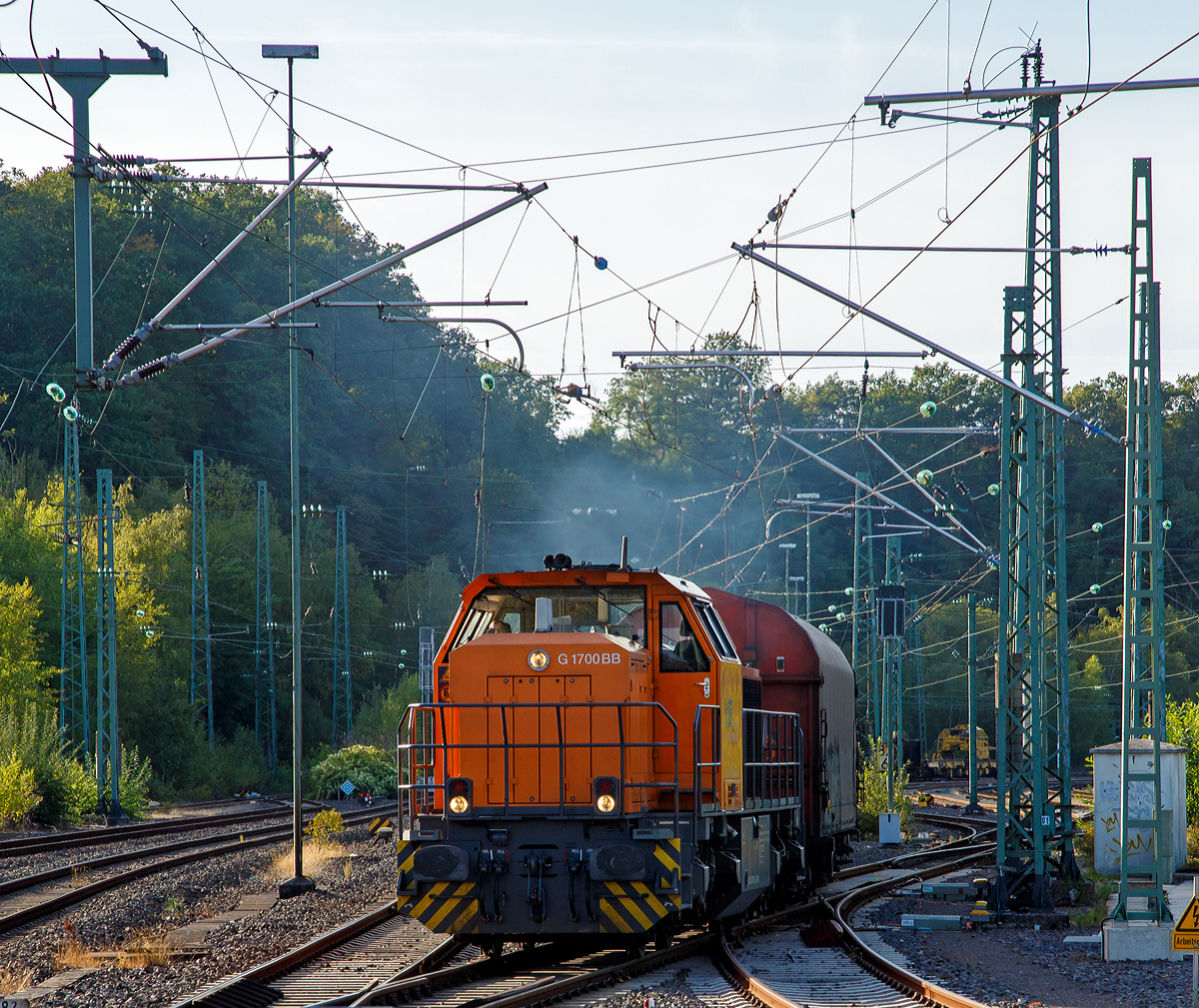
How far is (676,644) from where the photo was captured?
12.0 m

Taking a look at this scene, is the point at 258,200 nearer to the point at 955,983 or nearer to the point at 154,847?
the point at 154,847

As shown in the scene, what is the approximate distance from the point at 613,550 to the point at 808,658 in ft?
146

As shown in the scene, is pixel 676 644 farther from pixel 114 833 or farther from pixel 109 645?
pixel 109 645

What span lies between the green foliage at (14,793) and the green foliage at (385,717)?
21027 millimetres

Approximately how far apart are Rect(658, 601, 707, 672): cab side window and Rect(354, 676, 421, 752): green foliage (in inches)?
1525

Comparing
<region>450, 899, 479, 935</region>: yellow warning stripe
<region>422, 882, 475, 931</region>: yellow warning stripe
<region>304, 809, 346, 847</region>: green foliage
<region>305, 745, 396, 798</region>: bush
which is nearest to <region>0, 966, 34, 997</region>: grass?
<region>422, 882, 475, 931</region>: yellow warning stripe

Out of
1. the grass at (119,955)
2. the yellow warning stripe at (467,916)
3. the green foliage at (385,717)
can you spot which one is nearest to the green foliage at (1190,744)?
the yellow warning stripe at (467,916)

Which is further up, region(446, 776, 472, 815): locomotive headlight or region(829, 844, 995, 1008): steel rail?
region(446, 776, 472, 815): locomotive headlight

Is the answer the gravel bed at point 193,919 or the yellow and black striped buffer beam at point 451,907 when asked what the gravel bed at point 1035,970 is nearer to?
the yellow and black striped buffer beam at point 451,907

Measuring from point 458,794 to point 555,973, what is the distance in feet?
5.71

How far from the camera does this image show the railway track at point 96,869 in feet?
53.6

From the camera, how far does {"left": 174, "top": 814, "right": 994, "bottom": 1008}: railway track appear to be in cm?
990

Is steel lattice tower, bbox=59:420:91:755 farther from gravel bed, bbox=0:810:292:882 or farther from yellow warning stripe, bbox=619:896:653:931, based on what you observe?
yellow warning stripe, bbox=619:896:653:931

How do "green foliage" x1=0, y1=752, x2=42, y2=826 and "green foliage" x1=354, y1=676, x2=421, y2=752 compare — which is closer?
"green foliage" x1=0, y1=752, x2=42, y2=826
